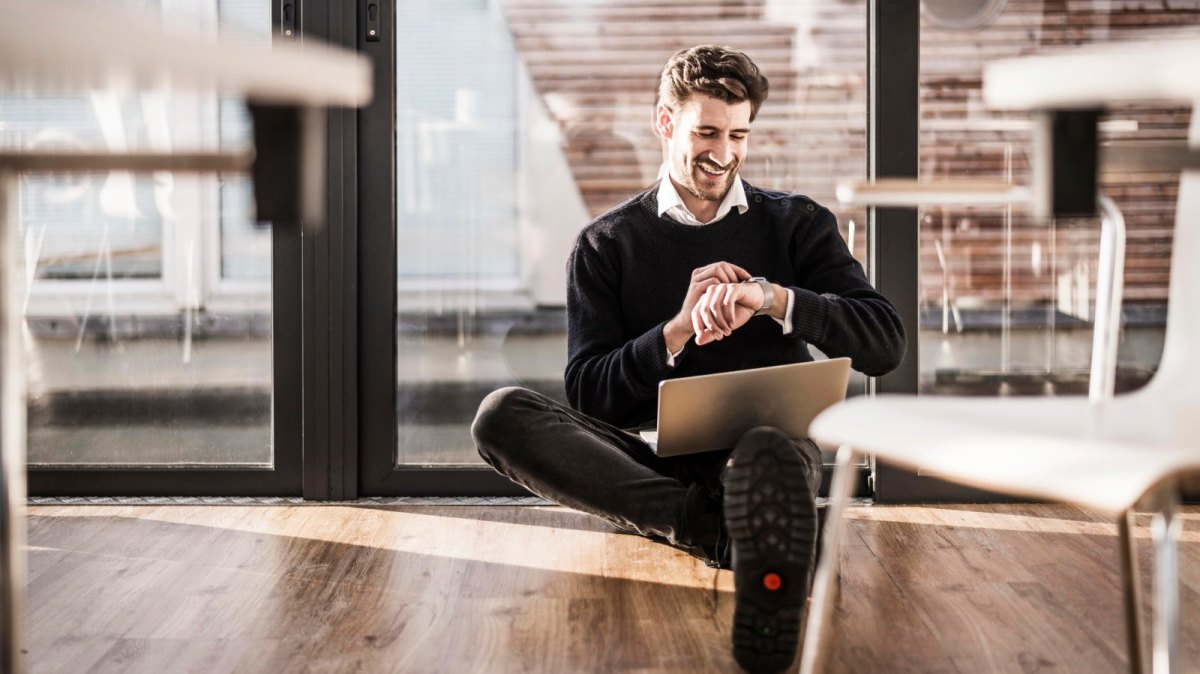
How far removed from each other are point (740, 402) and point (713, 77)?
62 centimetres

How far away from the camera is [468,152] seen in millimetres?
2707

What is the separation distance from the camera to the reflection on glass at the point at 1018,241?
8.72 feet

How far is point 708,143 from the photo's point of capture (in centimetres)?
214

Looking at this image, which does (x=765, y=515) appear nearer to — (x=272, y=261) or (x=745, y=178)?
(x=745, y=178)

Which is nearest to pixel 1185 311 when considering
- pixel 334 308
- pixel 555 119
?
pixel 555 119

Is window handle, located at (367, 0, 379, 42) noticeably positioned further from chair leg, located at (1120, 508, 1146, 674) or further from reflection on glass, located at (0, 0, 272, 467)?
chair leg, located at (1120, 508, 1146, 674)

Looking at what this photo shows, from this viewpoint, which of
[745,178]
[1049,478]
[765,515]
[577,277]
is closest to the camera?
[1049,478]

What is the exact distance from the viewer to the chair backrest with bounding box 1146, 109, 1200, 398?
1331mm

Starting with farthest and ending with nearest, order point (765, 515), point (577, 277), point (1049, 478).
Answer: point (577, 277) → point (765, 515) → point (1049, 478)

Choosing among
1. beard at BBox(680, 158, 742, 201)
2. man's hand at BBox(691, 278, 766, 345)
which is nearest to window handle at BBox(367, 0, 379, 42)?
beard at BBox(680, 158, 742, 201)

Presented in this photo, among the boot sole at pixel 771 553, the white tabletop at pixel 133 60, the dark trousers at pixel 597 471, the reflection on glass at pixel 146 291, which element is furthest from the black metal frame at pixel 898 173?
the white tabletop at pixel 133 60

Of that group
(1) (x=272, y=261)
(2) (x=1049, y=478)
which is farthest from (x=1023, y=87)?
(1) (x=272, y=261)

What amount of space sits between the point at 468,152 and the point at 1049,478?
193cm

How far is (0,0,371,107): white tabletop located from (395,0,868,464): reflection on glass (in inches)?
69.0
